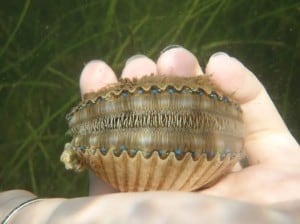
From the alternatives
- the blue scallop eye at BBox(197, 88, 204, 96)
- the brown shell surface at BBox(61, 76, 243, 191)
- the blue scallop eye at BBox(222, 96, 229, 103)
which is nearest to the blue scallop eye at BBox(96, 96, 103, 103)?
the brown shell surface at BBox(61, 76, 243, 191)

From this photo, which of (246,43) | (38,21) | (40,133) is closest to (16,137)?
(40,133)

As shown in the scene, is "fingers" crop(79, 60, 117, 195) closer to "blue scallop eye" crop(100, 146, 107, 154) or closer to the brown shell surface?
the brown shell surface

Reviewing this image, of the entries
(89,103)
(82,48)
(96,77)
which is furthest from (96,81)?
(82,48)

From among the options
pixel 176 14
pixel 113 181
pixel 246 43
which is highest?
pixel 176 14

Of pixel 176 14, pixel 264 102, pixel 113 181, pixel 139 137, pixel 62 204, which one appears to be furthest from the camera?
pixel 176 14

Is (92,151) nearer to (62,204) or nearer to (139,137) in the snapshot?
(139,137)

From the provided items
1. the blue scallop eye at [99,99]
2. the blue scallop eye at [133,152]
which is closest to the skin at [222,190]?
the blue scallop eye at [133,152]

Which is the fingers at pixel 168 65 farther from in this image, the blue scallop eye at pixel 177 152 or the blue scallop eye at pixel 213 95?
the blue scallop eye at pixel 177 152
